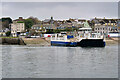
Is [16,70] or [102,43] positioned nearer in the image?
[16,70]

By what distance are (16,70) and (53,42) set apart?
6312 centimetres

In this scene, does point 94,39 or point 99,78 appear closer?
point 99,78

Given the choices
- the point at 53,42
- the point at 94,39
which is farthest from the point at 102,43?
the point at 53,42

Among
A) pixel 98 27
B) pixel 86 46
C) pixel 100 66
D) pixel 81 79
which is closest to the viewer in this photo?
pixel 81 79

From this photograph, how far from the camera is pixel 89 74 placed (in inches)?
1298

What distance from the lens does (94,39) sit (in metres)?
83.4

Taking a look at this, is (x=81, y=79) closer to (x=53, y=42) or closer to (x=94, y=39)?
(x=94, y=39)

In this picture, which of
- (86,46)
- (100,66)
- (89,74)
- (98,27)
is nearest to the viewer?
(89,74)

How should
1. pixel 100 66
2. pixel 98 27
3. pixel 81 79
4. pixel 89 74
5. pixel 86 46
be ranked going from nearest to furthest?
1. pixel 81 79
2. pixel 89 74
3. pixel 100 66
4. pixel 86 46
5. pixel 98 27

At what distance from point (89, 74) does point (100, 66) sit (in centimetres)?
613

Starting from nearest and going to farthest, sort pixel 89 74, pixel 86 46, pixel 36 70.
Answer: pixel 89 74, pixel 36 70, pixel 86 46

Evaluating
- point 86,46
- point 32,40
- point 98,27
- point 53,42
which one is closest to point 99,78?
point 86,46

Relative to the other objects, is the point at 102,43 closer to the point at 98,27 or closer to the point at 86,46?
the point at 86,46

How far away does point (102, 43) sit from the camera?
84625 millimetres
